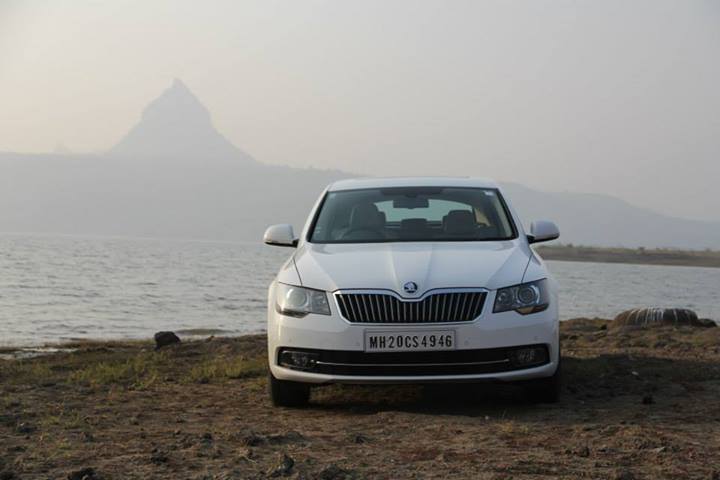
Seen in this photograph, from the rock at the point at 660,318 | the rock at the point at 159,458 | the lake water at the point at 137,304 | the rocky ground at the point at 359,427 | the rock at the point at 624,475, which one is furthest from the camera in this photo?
the lake water at the point at 137,304

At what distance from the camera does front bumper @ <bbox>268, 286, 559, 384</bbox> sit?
578 centimetres

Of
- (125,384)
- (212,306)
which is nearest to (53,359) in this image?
(125,384)

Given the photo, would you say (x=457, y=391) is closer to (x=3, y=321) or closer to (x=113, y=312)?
(x=3, y=321)

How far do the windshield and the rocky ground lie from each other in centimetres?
118

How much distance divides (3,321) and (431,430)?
1749 cm

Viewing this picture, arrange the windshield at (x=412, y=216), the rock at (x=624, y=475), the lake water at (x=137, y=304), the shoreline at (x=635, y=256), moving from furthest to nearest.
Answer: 1. the shoreline at (x=635, y=256)
2. the lake water at (x=137, y=304)
3. the windshield at (x=412, y=216)
4. the rock at (x=624, y=475)

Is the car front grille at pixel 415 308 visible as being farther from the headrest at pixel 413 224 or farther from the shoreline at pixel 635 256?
the shoreline at pixel 635 256

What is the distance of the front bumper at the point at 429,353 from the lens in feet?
19.0

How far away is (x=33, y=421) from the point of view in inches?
235

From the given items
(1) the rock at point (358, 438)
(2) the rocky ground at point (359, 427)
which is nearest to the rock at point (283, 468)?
(2) the rocky ground at point (359, 427)

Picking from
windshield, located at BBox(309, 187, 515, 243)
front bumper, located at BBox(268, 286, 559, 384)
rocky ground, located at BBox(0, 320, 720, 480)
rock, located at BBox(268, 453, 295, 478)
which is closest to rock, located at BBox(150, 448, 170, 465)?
rocky ground, located at BBox(0, 320, 720, 480)

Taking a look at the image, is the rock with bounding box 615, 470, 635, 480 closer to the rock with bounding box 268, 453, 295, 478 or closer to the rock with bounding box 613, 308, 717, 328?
the rock with bounding box 268, 453, 295, 478

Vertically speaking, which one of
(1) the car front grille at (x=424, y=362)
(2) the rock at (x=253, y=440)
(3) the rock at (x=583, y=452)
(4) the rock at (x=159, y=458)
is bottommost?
(4) the rock at (x=159, y=458)

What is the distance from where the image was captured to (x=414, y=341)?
576 centimetres
